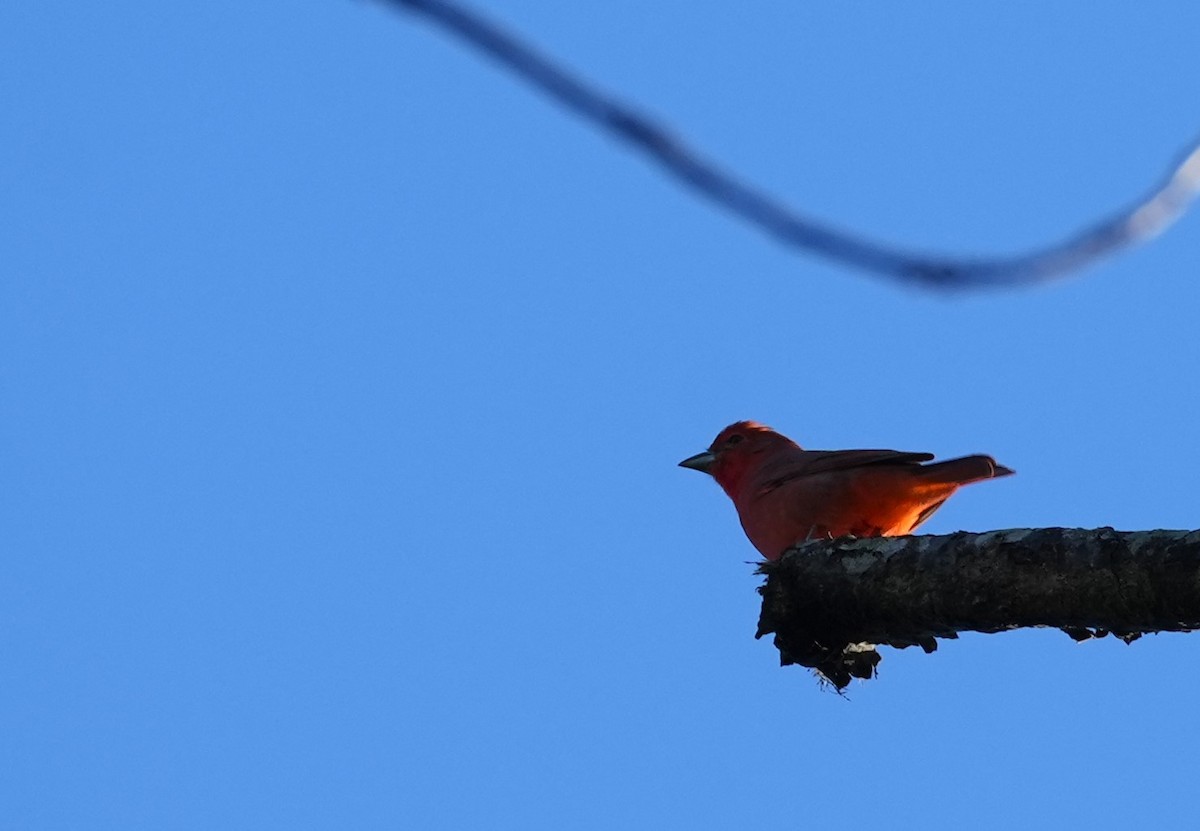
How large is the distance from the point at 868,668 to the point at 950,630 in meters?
0.68

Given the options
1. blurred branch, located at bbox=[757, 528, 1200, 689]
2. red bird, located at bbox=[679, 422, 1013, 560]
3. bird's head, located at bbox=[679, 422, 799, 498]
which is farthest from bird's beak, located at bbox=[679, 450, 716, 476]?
blurred branch, located at bbox=[757, 528, 1200, 689]

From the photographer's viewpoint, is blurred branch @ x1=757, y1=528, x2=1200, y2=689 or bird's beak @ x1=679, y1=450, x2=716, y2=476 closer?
blurred branch @ x1=757, y1=528, x2=1200, y2=689

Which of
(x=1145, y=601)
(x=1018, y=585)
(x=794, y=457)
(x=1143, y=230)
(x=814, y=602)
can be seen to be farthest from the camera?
(x=794, y=457)

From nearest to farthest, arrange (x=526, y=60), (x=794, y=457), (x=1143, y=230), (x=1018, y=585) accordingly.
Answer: (x=526, y=60) → (x=1143, y=230) → (x=1018, y=585) → (x=794, y=457)

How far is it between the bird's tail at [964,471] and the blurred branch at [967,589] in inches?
47.0

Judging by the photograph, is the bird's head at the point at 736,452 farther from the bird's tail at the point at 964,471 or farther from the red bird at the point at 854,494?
the bird's tail at the point at 964,471

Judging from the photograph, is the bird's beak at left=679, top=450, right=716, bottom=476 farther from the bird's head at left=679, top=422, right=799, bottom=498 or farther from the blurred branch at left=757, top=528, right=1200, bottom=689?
the blurred branch at left=757, top=528, right=1200, bottom=689

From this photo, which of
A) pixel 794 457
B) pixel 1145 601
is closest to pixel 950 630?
pixel 1145 601

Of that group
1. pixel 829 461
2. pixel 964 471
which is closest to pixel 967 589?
pixel 964 471

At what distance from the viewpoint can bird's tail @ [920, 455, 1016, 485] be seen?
261 inches

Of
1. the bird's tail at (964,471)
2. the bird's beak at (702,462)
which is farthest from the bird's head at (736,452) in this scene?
the bird's tail at (964,471)

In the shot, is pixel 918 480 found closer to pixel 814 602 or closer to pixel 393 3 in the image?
pixel 814 602

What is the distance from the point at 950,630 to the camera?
5176 mm

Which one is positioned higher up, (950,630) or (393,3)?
(950,630)
